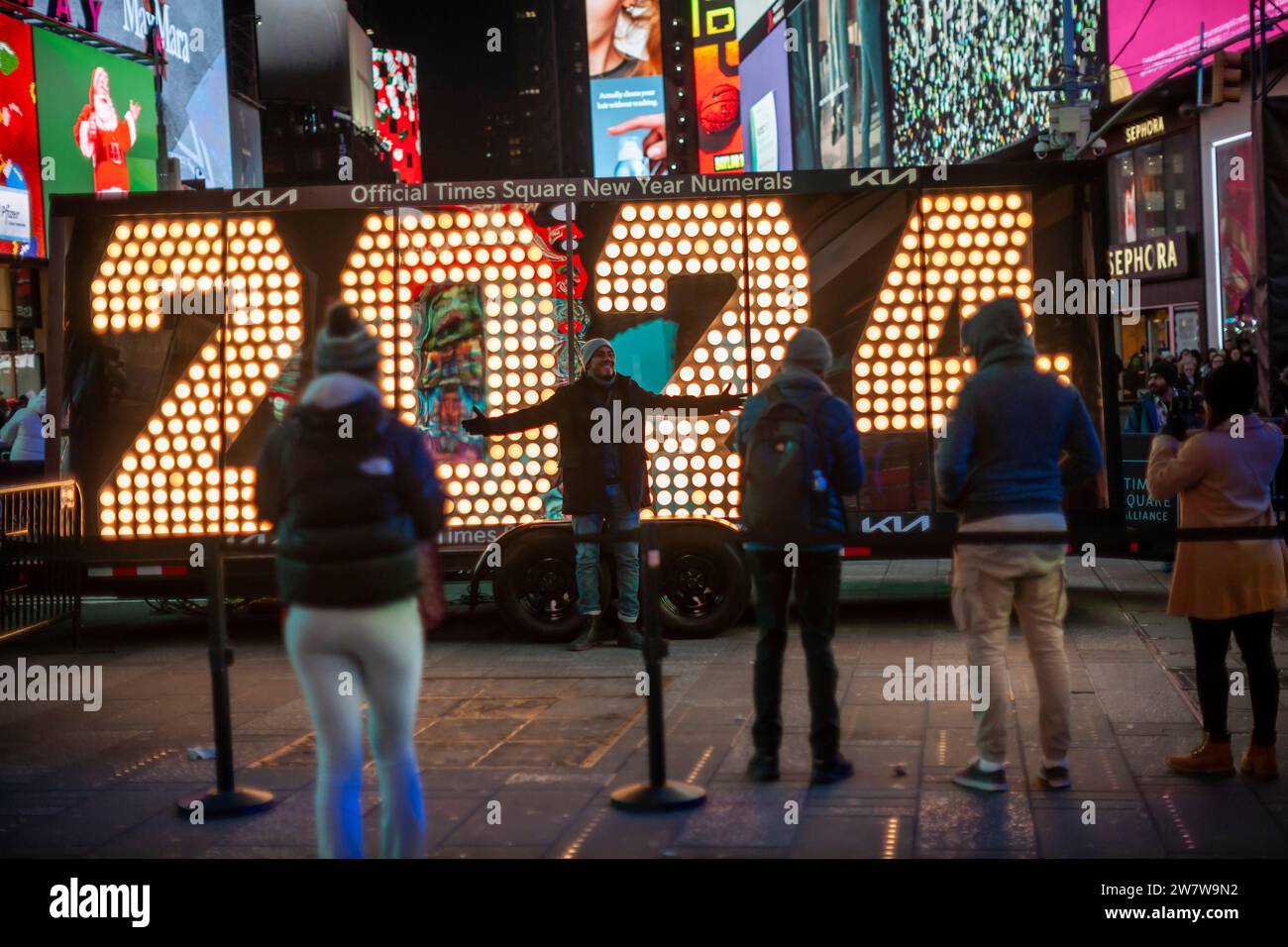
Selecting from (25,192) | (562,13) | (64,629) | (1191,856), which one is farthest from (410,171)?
(1191,856)

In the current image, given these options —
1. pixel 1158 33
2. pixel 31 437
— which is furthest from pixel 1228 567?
pixel 1158 33

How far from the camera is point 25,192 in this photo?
28.8 metres

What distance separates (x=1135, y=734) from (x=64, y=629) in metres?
7.95

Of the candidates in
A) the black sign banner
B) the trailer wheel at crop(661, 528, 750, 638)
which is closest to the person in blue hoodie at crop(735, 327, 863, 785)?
the trailer wheel at crop(661, 528, 750, 638)

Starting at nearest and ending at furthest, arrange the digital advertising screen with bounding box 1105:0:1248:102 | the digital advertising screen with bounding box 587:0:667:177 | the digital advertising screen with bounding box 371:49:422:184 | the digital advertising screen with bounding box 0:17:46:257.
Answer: the digital advertising screen with bounding box 1105:0:1248:102 < the digital advertising screen with bounding box 0:17:46:257 < the digital advertising screen with bounding box 587:0:667:177 < the digital advertising screen with bounding box 371:49:422:184

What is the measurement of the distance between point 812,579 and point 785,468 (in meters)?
0.49

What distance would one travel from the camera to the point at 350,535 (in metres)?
4.79

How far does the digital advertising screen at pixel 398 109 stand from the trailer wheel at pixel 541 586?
9824 cm

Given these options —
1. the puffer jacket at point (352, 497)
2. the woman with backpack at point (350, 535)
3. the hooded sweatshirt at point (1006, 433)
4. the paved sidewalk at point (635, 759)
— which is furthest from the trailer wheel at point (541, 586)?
the puffer jacket at point (352, 497)

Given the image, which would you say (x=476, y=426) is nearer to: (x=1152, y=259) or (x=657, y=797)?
(x=657, y=797)

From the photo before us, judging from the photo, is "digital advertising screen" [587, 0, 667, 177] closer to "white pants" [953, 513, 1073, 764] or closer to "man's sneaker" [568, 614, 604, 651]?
"man's sneaker" [568, 614, 604, 651]

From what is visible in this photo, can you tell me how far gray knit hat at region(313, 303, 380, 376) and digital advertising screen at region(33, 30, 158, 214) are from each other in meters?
25.3

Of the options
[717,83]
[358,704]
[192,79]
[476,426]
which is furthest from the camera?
[717,83]

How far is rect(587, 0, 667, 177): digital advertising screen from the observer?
331 feet
